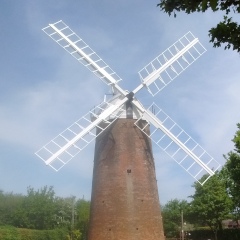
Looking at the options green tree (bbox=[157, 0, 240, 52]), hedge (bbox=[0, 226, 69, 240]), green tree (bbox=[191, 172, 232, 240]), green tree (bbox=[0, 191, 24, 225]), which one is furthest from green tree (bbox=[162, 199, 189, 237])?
green tree (bbox=[157, 0, 240, 52])

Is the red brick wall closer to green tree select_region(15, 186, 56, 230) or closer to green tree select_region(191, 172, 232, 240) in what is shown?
green tree select_region(191, 172, 232, 240)

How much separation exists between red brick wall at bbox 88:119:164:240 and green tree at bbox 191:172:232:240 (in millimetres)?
Result: 25437

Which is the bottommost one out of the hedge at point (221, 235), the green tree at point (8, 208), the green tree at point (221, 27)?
the green tree at point (221, 27)

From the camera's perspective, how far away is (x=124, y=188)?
17734 mm

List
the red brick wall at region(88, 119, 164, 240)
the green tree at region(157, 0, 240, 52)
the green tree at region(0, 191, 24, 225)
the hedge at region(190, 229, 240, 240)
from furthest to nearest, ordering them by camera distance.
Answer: the green tree at region(0, 191, 24, 225), the hedge at region(190, 229, 240, 240), the red brick wall at region(88, 119, 164, 240), the green tree at region(157, 0, 240, 52)

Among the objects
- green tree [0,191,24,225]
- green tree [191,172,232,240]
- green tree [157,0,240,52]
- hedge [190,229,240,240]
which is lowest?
green tree [157,0,240,52]

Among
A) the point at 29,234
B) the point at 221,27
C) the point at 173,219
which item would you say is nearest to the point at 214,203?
the point at 173,219

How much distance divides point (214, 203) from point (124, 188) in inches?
1073

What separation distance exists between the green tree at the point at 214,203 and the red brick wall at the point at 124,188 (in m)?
25.4

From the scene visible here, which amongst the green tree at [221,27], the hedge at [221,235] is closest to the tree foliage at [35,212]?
the hedge at [221,235]

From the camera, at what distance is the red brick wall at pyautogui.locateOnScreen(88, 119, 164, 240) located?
683 inches

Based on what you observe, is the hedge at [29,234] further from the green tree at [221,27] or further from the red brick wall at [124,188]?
the green tree at [221,27]

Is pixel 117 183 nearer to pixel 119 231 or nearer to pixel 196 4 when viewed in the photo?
pixel 119 231

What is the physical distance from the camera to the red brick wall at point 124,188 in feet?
57.0
